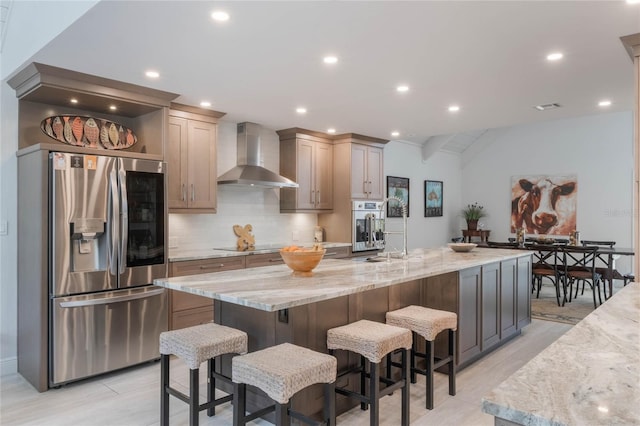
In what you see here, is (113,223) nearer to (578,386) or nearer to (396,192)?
(578,386)

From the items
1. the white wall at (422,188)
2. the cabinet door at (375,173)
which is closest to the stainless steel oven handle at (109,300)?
the cabinet door at (375,173)

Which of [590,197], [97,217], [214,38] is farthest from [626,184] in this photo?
[97,217]

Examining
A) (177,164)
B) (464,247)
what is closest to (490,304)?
(464,247)

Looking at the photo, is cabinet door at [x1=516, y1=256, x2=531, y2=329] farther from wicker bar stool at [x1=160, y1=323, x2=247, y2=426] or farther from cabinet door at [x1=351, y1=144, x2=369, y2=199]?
wicker bar stool at [x1=160, y1=323, x2=247, y2=426]

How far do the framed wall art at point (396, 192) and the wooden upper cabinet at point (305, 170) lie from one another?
186cm

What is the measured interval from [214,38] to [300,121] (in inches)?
101

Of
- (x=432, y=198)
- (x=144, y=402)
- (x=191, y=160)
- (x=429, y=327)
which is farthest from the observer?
(x=432, y=198)

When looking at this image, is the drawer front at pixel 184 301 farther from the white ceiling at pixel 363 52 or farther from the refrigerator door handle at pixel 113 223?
the white ceiling at pixel 363 52

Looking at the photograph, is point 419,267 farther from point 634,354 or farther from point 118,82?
point 118,82

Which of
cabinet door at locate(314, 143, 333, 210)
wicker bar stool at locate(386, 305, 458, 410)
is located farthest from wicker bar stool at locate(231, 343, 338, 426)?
cabinet door at locate(314, 143, 333, 210)

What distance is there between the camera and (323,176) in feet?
20.3

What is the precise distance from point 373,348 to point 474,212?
7564mm

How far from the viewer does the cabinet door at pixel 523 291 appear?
15.0 feet

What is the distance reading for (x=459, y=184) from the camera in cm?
989
